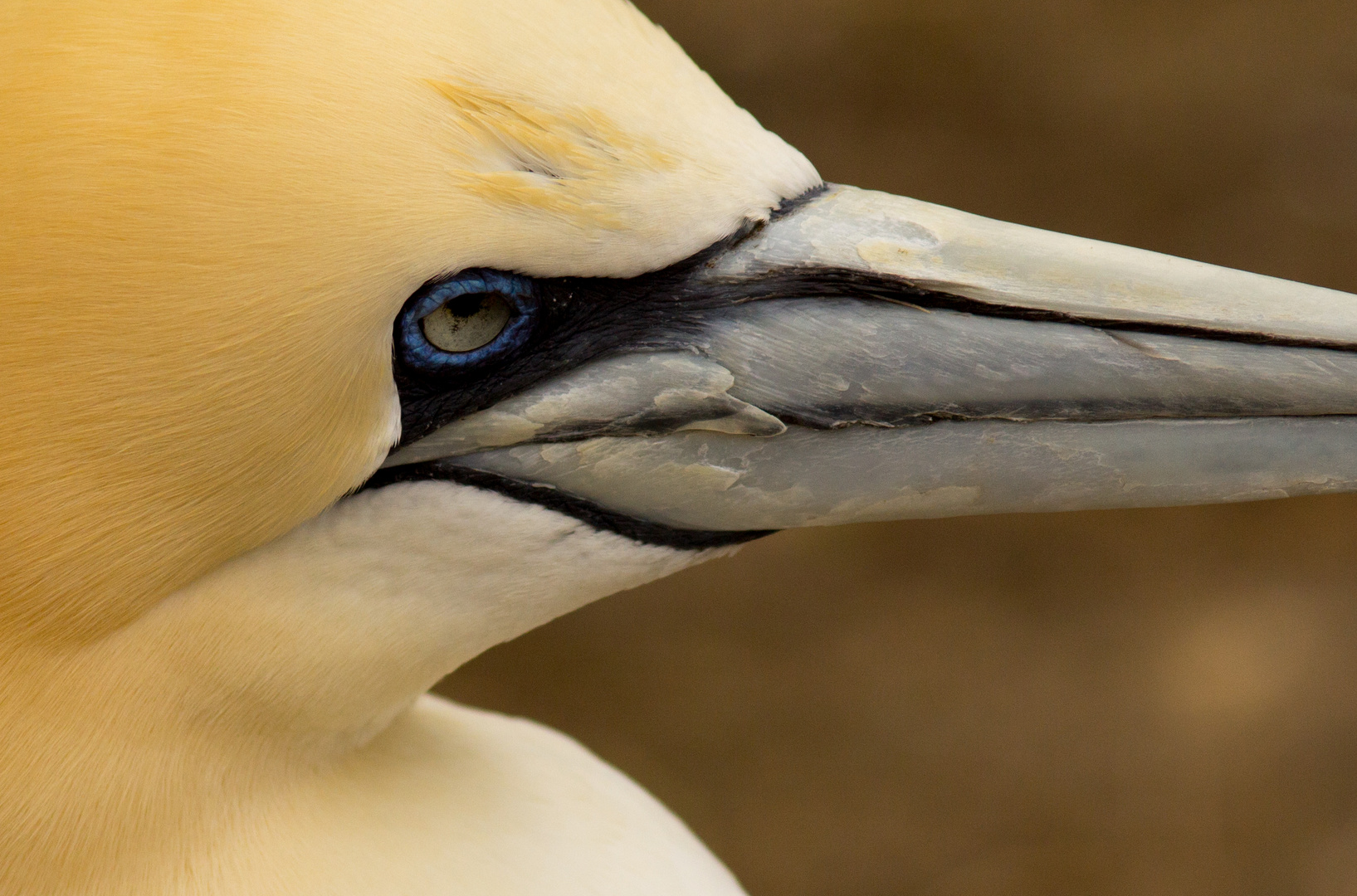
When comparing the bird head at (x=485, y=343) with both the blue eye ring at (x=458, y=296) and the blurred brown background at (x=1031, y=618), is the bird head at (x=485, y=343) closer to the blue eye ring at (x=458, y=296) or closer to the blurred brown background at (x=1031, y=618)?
the blue eye ring at (x=458, y=296)

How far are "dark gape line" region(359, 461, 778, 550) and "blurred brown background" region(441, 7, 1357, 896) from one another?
3.52 m

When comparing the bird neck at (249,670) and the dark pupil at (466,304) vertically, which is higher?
the dark pupil at (466,304)

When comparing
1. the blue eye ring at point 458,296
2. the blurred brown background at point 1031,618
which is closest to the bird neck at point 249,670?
the blue eye ring at point 458,296

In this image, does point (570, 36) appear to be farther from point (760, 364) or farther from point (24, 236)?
point (24, 236)

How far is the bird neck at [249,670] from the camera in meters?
1.32

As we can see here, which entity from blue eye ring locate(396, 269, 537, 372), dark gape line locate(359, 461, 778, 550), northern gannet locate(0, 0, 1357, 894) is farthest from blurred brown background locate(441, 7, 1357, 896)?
blue eye ring locate(396, 269, 537, 372)

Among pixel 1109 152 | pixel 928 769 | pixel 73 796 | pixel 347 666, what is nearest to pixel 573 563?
pixel 347 666

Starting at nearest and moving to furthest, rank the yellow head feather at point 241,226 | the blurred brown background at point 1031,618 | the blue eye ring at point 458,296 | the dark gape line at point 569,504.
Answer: the yellow head feather at point 241,226, the blue eye ring at point 458,296, the dark gape line at point 569,504, the blurred brown background at point 1031,618

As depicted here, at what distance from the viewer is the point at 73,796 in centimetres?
135

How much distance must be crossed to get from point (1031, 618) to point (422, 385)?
4136 millimetres

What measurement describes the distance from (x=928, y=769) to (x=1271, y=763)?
49.8 inches

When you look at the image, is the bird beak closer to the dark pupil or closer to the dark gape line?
the dark gape line

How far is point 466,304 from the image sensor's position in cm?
134

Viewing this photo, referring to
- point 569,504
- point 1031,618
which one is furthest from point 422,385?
point 1031,618
